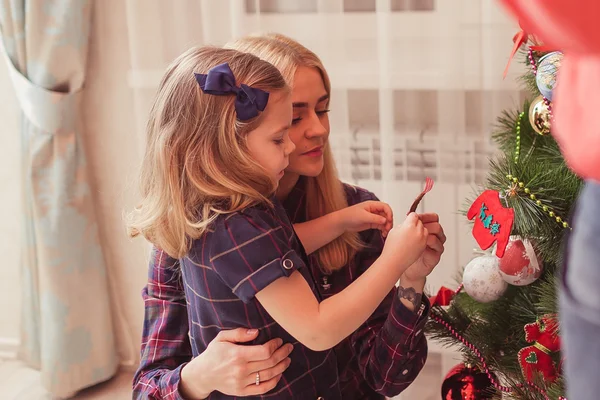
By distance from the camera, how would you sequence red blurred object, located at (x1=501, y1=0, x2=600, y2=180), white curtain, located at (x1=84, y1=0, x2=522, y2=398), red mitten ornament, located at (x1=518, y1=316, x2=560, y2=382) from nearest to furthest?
red blurred object, located at (x1=501, y1=0, x2=600, y2=180) < red mitten ornament, located at (x1=518, y1=316, x2=560, y2=382) < white curtain, located at (x1=84, y1=0, x2=522, y2=398)

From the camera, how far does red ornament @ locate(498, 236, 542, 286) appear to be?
3.76 feet

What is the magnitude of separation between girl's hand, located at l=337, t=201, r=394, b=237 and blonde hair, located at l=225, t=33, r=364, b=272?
69 millimetres

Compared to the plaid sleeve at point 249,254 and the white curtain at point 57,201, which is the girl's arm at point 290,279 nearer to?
the plaid sleeve at point 249,254

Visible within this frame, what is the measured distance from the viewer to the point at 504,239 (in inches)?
42.9

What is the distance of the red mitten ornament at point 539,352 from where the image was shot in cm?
116

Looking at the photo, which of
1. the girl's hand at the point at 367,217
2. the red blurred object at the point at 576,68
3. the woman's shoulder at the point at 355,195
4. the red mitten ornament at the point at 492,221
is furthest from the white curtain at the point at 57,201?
the red blurred object at the point at 576,68

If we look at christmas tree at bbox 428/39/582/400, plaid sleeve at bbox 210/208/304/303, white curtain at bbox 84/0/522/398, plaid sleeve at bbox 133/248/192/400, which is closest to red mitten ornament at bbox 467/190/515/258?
christmas tree at bbox 428/39/582/400

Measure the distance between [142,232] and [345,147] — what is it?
919mm

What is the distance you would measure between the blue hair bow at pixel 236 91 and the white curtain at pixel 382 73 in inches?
33.9

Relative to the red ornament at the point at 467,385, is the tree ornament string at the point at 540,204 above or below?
above

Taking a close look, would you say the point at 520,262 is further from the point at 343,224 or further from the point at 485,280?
the point at 343,224

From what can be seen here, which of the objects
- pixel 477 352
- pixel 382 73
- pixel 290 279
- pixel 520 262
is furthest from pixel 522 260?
pixel 382 73

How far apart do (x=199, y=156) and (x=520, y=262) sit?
492 millimetres

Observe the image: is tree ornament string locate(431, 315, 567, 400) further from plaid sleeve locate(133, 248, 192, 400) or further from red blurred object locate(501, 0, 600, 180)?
red blurred object locate(501, 0, 600, 180)
